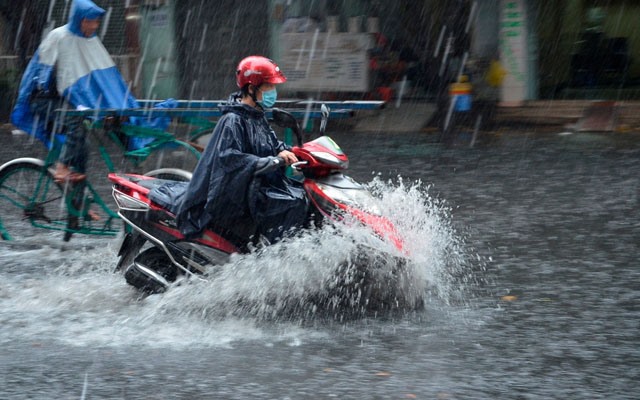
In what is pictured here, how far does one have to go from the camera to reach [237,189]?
5645 millimetres

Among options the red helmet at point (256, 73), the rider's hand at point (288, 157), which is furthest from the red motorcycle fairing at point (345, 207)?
the red helmet at point (256, 73)

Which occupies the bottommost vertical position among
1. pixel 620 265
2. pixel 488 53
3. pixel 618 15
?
pixel 620 265

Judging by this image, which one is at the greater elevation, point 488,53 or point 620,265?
point 488,53

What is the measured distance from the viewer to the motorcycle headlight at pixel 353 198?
18.5ft

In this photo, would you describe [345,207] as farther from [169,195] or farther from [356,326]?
[169,195]

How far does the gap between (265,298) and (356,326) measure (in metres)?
0.58

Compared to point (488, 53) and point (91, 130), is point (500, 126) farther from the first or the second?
point (91, 130)

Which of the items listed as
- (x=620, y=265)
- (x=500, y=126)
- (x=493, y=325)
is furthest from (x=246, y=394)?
(x=500, y=126)

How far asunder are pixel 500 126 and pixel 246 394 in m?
11.4

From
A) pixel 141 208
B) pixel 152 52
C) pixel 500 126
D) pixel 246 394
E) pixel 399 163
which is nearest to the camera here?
pixel 246 394

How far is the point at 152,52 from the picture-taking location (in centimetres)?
1881

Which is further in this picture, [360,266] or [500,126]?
[500,126]

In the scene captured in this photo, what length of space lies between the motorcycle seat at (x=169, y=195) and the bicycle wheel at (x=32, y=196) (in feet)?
6.62

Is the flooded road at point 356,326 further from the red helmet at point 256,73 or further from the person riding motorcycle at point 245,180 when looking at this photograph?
the red helmet at point 256,73
